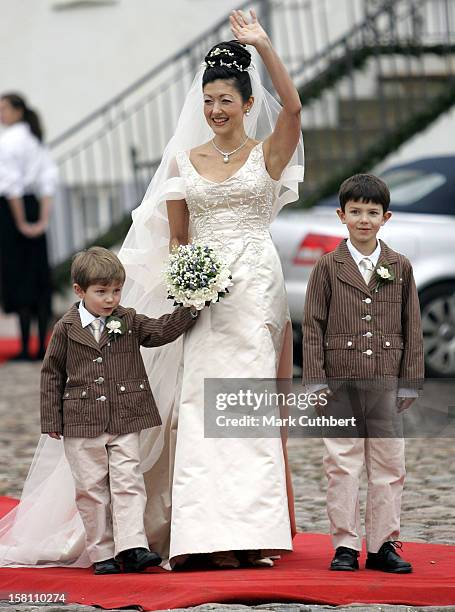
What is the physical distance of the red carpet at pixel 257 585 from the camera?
5.54 m

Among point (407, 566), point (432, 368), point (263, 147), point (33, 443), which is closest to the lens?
point (407, 566)

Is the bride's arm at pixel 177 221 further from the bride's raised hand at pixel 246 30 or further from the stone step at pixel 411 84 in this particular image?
the stone step at pixel 411 84

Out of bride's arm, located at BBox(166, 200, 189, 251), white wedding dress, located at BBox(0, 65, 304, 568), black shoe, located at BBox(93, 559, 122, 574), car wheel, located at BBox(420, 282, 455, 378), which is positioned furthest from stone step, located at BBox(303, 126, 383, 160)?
black shoe, located at BBox(93, 559, 122, 574)

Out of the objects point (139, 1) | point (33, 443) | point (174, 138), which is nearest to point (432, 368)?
point (33, 443)

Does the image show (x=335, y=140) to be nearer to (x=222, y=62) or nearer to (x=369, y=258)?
(x=222, y=62)

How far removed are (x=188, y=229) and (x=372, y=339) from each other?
3.23ft

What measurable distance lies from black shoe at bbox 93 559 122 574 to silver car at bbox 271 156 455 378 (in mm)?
4662

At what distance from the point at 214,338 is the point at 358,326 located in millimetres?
601

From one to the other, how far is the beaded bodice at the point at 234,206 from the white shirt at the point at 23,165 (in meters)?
7.19

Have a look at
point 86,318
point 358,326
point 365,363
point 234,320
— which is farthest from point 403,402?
point 86,318

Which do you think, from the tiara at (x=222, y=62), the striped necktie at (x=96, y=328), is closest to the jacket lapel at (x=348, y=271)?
the tiara at (x=222, y=62)

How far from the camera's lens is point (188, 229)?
21.5 ft

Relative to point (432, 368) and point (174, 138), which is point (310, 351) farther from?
point (432, 368)

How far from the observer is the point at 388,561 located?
235 inches
